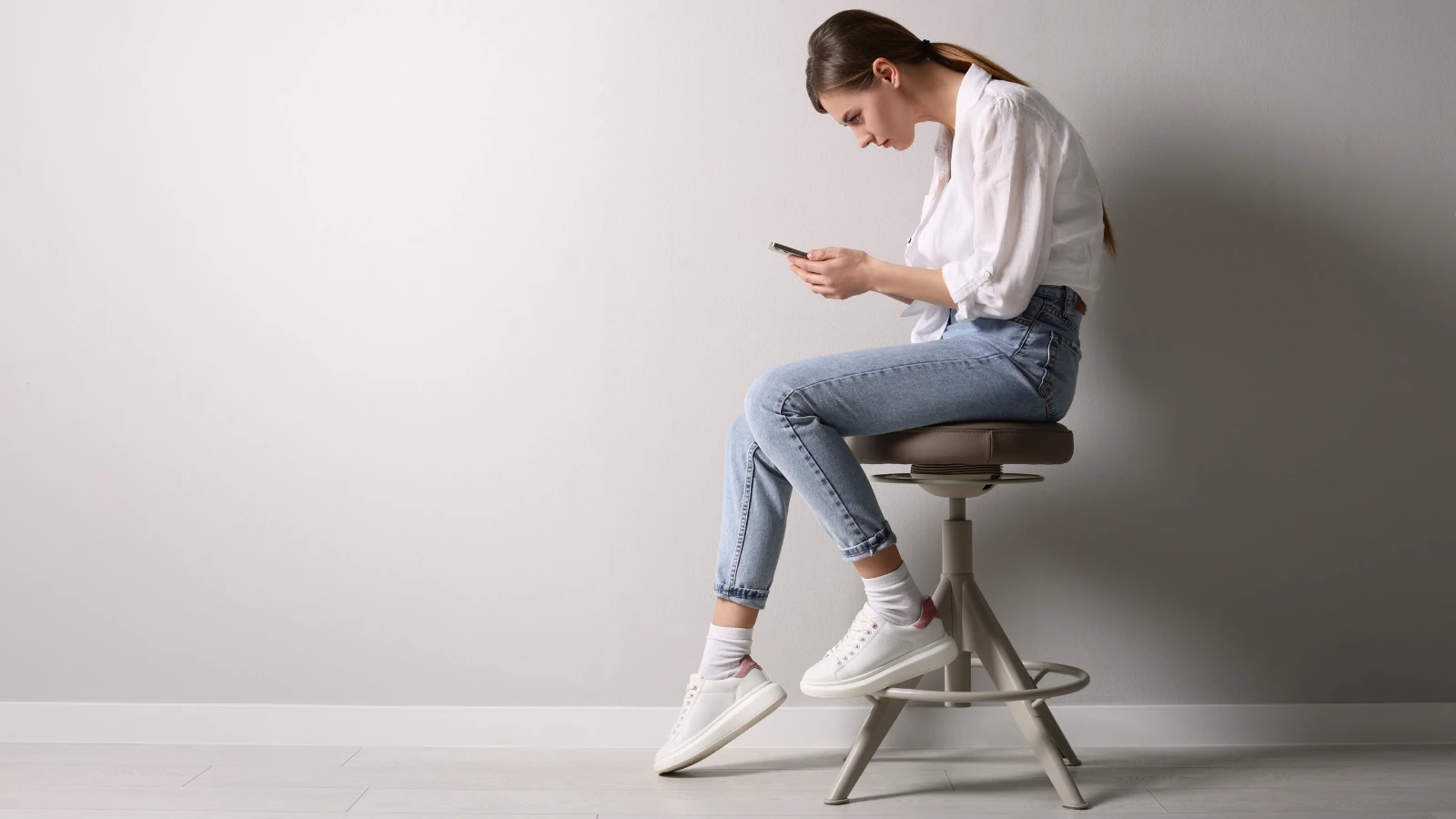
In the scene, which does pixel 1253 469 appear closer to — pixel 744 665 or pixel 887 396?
pixel 887 396

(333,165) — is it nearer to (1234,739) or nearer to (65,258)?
(65,258)

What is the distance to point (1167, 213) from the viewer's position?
5.93 ft

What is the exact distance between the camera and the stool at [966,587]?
1.38m

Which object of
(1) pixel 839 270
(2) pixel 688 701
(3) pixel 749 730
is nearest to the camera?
(1) pixel 839 270

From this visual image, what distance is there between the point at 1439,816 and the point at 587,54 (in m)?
1.63

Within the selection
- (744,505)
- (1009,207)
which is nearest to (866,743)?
(744,505)

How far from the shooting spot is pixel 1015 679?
1478 millimetres

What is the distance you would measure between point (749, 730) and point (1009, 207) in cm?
93

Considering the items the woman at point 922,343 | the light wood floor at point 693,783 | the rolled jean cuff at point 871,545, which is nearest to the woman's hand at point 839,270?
the woman at point 922,343

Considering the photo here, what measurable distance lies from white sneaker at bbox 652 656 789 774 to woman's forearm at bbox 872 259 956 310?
0.55 meters

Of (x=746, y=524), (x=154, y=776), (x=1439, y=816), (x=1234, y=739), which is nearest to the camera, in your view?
(x=1439, y=816)

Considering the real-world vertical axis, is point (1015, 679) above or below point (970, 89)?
below

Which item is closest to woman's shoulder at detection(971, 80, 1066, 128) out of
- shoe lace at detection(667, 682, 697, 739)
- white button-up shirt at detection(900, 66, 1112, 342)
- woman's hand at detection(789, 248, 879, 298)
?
white button-up shirt at detection(900, 66, 1112, 342)

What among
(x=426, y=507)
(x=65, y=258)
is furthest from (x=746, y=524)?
(x=65, y=258)
